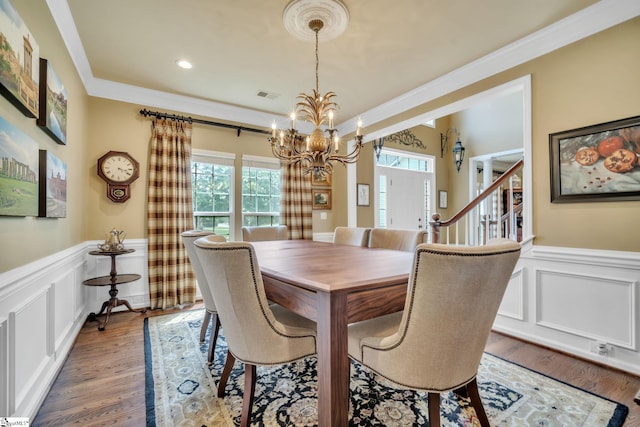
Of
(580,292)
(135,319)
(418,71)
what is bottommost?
(135,319)

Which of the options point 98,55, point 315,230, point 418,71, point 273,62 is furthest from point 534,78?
point 98,55

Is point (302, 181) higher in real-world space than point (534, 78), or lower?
lower

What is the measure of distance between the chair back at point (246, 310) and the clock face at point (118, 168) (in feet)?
8.46

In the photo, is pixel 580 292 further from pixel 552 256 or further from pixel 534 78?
pixel 534 78

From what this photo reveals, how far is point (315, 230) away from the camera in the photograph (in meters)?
4.58

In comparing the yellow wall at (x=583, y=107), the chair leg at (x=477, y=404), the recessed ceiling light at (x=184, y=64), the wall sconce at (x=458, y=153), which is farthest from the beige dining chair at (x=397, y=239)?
the wall sconce at (x=458, y=153)

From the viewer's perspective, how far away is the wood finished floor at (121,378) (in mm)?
1533

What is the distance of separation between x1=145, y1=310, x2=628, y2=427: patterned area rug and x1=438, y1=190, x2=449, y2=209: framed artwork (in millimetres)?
4177

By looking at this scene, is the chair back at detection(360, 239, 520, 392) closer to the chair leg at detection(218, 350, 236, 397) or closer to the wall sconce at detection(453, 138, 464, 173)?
the chair leg at detection(218, 350, 236, 397)

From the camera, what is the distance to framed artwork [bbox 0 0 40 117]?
122 cm

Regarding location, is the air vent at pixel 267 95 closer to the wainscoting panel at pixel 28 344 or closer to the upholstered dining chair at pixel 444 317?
the wainscoting panel at pixel 28 344

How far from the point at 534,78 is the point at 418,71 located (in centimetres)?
100

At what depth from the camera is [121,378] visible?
1.89 metres

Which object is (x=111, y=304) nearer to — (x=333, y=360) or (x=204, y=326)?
(x=204, y=326)
